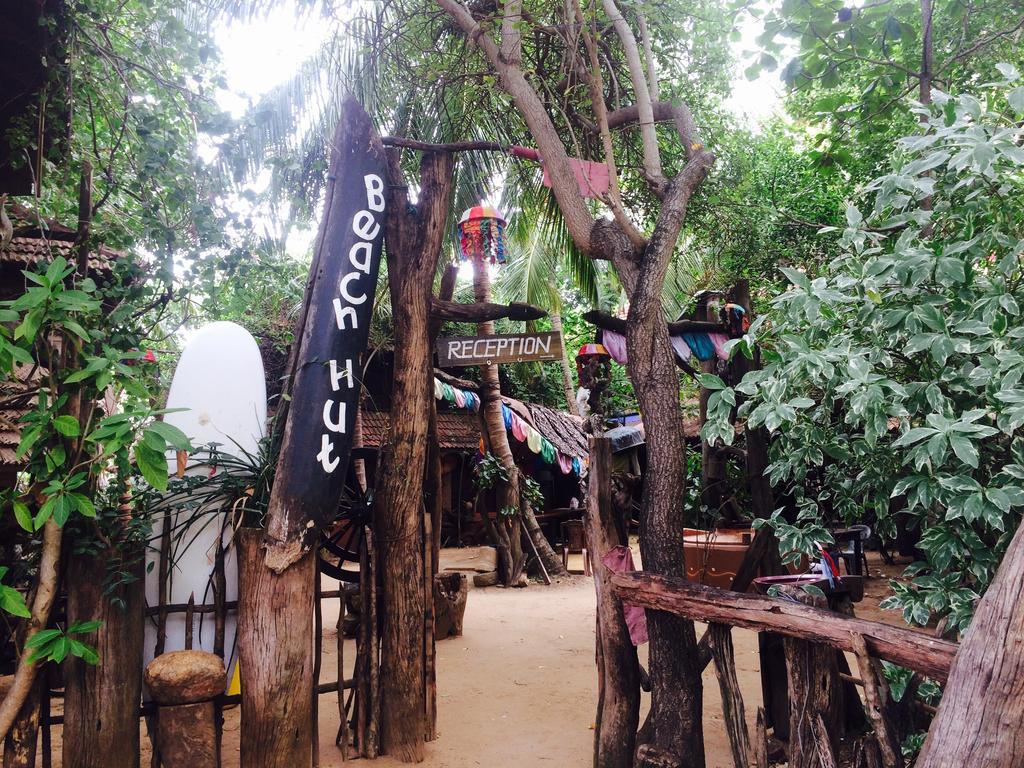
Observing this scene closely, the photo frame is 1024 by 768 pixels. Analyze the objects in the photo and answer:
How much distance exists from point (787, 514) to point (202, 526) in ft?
25.5

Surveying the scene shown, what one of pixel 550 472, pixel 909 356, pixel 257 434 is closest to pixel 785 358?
pixel 909 356

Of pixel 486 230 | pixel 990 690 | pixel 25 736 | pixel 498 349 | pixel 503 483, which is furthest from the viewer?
pixel 503 483

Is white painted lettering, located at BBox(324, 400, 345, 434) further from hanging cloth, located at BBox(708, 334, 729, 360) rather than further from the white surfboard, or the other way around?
hanging cloth, located at BBox(708, 334, 729, 360)

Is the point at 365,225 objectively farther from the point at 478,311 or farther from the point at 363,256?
the point at 478,311

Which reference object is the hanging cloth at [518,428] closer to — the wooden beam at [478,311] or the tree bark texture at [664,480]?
the wooden beam at [478,311]

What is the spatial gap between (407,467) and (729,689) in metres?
2.16

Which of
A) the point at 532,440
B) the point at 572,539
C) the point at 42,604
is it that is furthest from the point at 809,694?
the point at 572,539

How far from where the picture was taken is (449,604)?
301 inches

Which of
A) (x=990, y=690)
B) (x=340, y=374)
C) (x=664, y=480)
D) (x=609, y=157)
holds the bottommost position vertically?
(x=990, y=690)

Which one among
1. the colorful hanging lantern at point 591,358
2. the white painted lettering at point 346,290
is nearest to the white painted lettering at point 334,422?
the white painted lettering at point 346,290

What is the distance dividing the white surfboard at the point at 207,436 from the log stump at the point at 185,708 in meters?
0.51

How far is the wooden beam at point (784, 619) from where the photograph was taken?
2.59 metres

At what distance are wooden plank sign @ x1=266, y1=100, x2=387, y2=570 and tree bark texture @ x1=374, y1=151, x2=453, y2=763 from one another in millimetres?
323

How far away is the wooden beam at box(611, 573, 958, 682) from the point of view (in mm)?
2590
